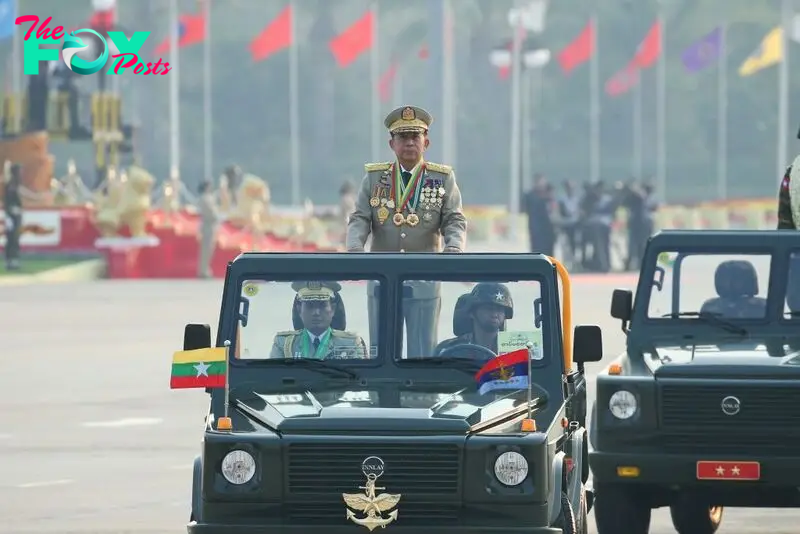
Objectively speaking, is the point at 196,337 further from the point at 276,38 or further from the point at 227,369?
the point at 276,38

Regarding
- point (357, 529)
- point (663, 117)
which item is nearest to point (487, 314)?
point (357, 529)

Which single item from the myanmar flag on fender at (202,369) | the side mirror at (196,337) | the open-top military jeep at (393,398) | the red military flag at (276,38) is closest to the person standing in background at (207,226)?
the red military flag at (276,38)

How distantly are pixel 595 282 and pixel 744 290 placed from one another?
28750mm

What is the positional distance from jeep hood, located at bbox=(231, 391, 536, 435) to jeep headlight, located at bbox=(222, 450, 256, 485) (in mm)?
152

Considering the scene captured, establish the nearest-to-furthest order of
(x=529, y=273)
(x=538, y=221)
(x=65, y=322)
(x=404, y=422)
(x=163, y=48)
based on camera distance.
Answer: (x=404, y=422), (x=529, y=273), (x=65, y=322), (x=538, y=221), (x=163, y=48)

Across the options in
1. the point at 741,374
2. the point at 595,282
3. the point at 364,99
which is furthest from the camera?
the point at 364,99

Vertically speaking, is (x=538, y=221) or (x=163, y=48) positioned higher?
(x=163, y=48)

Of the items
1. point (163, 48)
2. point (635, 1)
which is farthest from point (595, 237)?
point (635, 1)

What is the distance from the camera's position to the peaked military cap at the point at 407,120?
1120 cm

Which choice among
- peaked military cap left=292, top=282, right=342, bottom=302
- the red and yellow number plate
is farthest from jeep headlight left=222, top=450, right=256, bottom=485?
the red and yellow number plate

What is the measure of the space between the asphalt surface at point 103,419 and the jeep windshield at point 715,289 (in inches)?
42.2

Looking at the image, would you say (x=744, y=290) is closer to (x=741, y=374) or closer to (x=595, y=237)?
(x=741, y=374)

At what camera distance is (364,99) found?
119875mm

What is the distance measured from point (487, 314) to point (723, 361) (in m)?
1.67
